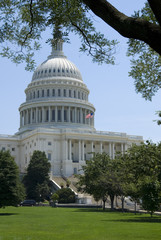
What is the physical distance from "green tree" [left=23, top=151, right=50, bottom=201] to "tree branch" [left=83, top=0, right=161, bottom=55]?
8323 centimetres

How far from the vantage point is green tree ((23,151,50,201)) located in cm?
9204

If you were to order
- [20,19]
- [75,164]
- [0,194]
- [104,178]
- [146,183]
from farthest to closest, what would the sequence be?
[75,164] < [104,178] < [0,194] < [146,183] < [20,19]

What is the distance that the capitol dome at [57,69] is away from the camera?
470ft

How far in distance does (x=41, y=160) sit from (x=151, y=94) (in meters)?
83.2

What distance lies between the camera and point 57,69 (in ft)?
475

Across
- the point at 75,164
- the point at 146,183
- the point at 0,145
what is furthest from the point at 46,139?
the point at 146,183

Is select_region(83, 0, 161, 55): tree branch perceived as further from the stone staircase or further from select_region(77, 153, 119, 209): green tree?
the stone staircase

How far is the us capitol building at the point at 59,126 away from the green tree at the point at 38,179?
1651 centimetres

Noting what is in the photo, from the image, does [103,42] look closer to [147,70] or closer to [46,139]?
[147,70]

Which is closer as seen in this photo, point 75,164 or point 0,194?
point 0,194


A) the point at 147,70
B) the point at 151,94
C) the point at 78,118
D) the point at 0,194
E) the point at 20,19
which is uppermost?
the point at 78,118

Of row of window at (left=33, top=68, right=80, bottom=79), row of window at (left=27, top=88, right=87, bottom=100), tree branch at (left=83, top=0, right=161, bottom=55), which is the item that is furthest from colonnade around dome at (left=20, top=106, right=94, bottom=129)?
tree branch at (left=83, top=0, right=161, bottom=55)

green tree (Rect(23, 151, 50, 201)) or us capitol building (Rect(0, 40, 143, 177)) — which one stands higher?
us capitol building (Rect(0, 40, 143, 177))

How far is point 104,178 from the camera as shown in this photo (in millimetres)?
64125
